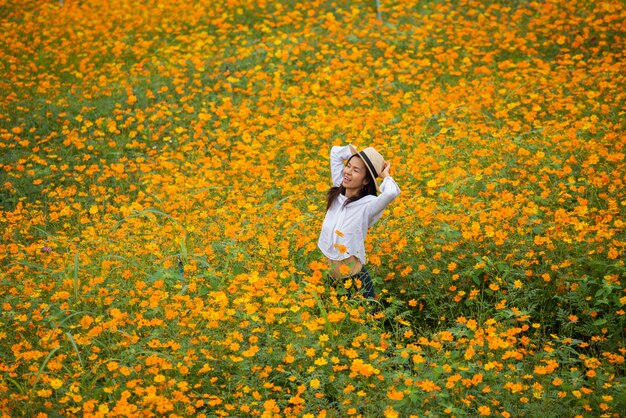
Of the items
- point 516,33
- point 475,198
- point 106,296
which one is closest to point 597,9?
point 516,33

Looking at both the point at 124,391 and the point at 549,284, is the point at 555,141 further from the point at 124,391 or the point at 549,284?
the point at 124,391

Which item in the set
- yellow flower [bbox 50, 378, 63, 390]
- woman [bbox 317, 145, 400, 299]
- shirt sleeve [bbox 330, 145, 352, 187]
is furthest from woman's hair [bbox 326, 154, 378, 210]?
yellow flower [bbox 50, 378, 63, 390]

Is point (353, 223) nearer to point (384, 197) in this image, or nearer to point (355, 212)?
point (355, 212)

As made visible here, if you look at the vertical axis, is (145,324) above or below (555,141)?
below

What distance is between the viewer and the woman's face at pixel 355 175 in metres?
4.89

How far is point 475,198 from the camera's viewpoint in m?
6.09

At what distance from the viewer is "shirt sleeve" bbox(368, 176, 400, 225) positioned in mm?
4691

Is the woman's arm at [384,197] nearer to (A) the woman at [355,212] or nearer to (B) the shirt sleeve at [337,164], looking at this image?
(A) the woman at [355,212]

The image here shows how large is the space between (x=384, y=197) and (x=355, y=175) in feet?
1.02

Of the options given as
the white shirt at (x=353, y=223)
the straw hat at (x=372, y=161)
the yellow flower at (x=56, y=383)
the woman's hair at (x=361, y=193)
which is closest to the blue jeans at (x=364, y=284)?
the white shirt at (x=353, y=223)

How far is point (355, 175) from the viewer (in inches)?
193

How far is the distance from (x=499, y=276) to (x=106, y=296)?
295 cm

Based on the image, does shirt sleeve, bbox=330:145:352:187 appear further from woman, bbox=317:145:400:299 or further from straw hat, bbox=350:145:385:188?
straw hat, bbox=350:145:385:188

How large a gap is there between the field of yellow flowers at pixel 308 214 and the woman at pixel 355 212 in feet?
0.74
